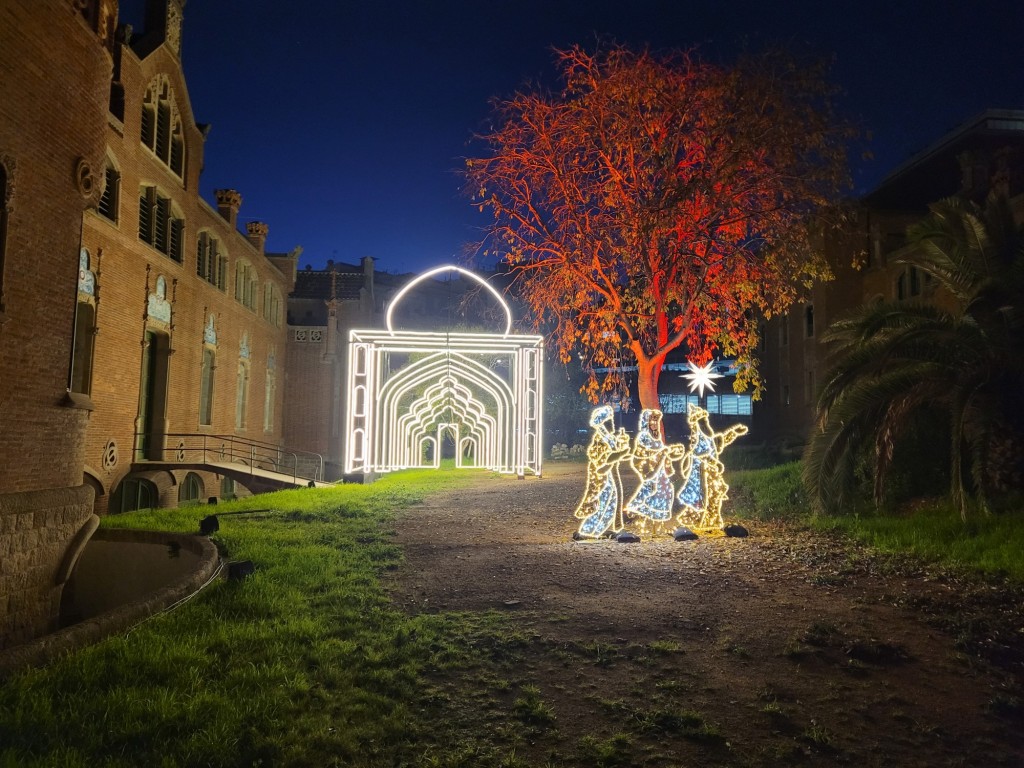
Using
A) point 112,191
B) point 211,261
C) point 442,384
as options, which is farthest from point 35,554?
point 211,261

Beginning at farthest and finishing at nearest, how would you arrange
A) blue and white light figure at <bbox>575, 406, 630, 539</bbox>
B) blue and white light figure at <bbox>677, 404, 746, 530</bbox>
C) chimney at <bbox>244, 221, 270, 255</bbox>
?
1. chimney at <bbox>244, 221, 270, 255</bbox>
2. blue and white light figure at <bbox>677, 404, 746, 530</bbox>
3. blue and white light figure at <bbox>575, 406, 630, 539</bbox>

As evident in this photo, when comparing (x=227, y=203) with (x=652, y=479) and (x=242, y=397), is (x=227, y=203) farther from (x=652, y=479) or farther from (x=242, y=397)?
(x=652, y=479)

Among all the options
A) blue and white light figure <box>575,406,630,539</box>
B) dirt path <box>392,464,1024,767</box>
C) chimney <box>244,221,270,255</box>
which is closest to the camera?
dirt path <box>392,464,1024,767</box>

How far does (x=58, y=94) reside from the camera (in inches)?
349

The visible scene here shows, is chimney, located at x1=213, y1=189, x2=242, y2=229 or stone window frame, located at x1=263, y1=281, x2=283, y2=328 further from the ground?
chimney, located at x1=213, y1=189, x2=242, y2=229

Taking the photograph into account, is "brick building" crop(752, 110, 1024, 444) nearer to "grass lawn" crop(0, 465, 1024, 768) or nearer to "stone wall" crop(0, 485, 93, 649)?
"grass lawn" crop(0, 465, 1024, 768)

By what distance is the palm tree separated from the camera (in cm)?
961

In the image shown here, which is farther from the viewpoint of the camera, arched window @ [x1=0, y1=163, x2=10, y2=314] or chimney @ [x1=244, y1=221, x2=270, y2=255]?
chimney @ [x1=244, y1=221, x2=270, y2=255]

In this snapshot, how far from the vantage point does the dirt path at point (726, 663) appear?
169 inches

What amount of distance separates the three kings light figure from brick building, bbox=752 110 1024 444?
12127mm

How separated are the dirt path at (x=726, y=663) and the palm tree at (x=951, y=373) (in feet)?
5.91

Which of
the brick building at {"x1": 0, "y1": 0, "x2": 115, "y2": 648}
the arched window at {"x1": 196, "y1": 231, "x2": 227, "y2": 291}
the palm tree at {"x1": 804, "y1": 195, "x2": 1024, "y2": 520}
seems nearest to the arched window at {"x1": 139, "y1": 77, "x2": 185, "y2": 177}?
the arched window at {"x1": 196, "y1": 231, "x2": 227, "y2": 291}

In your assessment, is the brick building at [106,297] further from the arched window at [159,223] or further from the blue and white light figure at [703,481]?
the blue and white light figure at [703,481]

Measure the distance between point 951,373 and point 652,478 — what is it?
4.50 metres
